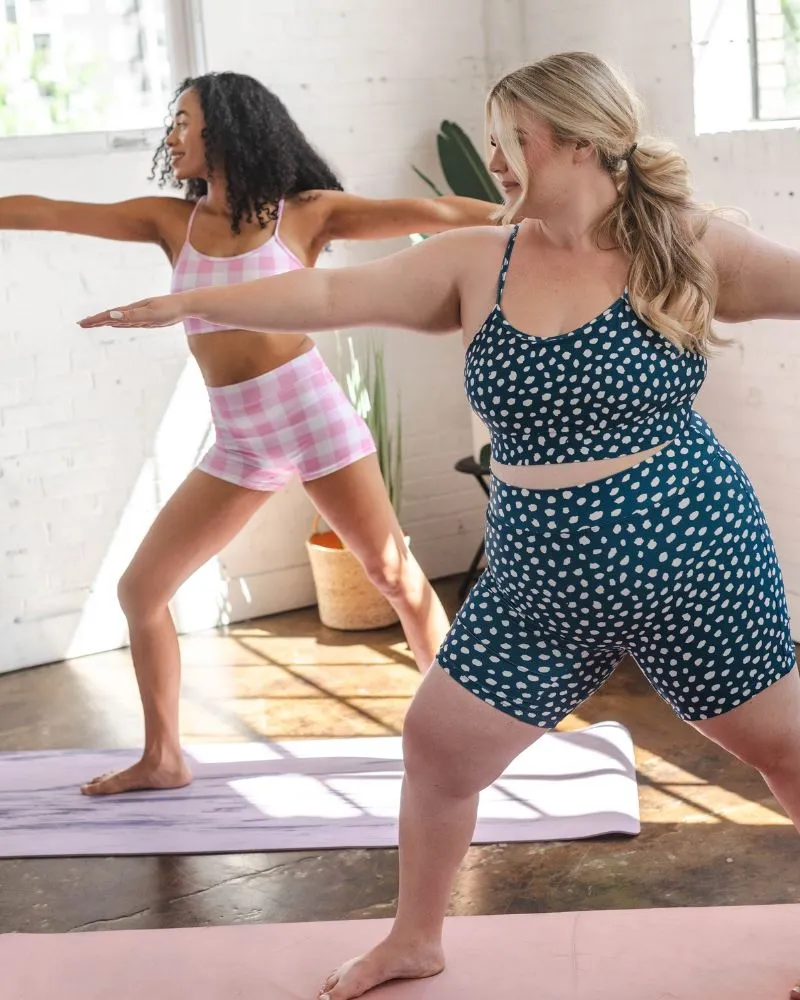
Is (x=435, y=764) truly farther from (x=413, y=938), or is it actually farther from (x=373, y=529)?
(x=373, y=529)

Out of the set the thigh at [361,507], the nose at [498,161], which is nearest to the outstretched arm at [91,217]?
the thigh at [361,507]

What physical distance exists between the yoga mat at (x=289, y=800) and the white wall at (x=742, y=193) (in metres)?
1.02

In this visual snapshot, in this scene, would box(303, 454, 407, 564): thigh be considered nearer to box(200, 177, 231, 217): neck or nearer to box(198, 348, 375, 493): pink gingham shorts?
box(198, 348, 375, 493): pink gingham shorts

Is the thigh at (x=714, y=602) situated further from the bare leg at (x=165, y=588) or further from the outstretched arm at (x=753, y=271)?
the bare leg at (x=165, y=588)

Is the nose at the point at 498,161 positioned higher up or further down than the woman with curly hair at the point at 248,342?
higher up

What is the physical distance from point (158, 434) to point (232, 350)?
162 cm

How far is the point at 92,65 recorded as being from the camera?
4.73 meters

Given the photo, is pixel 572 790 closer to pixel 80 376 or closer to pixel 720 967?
pixel 720 967

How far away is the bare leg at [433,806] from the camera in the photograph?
228cm

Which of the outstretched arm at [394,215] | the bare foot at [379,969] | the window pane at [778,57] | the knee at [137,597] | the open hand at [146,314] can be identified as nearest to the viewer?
the open hand at [146,314]

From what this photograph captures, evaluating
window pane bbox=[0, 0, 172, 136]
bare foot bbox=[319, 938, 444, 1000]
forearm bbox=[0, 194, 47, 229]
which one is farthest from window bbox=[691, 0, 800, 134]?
bare foot bbox=[319, 938, 444, 1000]

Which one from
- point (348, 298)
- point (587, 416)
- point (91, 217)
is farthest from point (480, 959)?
point (91, 217)

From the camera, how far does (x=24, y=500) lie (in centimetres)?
475

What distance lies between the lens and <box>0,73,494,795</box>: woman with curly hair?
3.36 metres
